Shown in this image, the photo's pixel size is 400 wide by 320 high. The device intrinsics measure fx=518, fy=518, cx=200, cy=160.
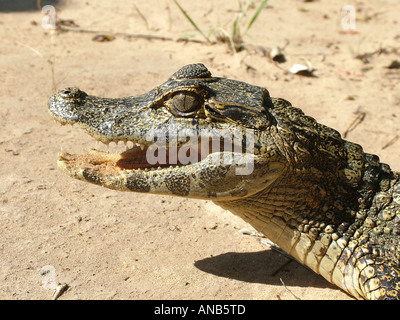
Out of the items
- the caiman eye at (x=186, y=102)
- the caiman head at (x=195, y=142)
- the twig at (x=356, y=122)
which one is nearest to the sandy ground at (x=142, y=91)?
the twig at (x=356, y=122)

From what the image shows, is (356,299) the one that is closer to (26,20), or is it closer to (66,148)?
(66,148)

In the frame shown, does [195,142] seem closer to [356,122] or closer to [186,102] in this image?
[186,102]

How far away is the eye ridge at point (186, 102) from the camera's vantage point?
3.42m

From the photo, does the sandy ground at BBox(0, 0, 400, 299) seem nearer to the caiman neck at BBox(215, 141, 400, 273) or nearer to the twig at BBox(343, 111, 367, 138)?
the twig at BBox(343, 111, 367, 138)

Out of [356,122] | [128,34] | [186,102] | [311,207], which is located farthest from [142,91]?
[311,207]

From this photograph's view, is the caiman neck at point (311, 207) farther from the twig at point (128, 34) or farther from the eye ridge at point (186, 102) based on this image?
the twig at point (128, 34)

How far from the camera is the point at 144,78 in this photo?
6.52m

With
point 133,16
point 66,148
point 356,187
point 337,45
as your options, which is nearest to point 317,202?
point 356,187

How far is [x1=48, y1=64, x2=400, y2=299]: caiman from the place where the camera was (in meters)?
3.36

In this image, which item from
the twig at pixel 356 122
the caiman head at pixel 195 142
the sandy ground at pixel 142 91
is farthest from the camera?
the twig at pixel 356 122

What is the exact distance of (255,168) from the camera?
3340mm

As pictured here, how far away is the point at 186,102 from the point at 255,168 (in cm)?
63

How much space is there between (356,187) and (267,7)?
6090mm

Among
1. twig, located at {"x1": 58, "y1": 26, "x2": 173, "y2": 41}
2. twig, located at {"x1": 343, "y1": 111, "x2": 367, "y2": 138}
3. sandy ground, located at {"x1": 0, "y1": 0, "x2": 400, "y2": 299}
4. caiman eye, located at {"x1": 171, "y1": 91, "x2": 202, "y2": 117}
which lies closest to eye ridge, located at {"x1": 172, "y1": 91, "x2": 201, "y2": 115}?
caiman eye, located at {"x1": 171, "y1": 91, "x2": 202, "y2": 117}
